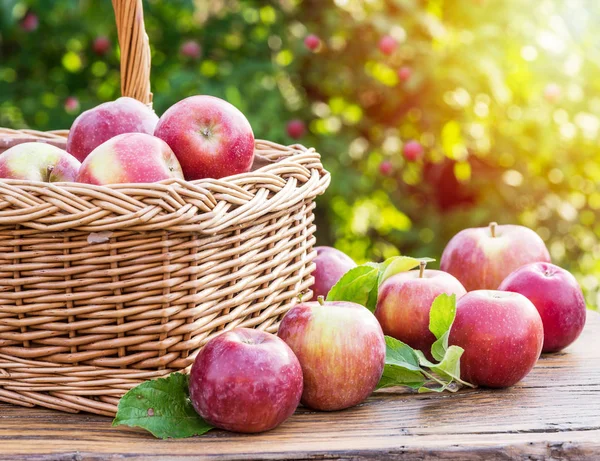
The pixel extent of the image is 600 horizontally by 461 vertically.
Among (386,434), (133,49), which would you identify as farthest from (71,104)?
(386,434)

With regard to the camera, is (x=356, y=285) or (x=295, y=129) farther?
(x=295, y=129)

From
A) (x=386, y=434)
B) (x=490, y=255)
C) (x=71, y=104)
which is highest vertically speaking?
(x=71, y=104)

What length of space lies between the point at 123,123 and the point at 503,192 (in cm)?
195

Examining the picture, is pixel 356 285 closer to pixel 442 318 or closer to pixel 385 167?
pixel 442 318

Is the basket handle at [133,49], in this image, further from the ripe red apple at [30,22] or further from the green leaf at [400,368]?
the ripe red apple at [30,22]

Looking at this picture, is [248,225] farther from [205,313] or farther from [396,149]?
[396,149]

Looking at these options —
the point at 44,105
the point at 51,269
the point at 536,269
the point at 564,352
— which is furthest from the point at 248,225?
the point at 44,105

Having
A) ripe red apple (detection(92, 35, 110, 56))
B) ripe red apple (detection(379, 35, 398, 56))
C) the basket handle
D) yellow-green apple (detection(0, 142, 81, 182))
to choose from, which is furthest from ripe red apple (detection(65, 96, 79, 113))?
yellow-green apple (detection(0, 142, 81, 182))

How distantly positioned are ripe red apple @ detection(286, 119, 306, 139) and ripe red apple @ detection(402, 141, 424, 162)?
379mm

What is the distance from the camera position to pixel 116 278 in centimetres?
100

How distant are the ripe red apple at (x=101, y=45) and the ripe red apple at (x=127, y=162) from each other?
1.82m

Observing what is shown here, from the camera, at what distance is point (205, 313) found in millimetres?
1066

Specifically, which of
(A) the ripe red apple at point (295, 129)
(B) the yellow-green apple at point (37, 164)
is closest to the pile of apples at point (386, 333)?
(B) the yellow-green apple at point (37, 164)

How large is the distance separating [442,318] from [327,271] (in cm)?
35
